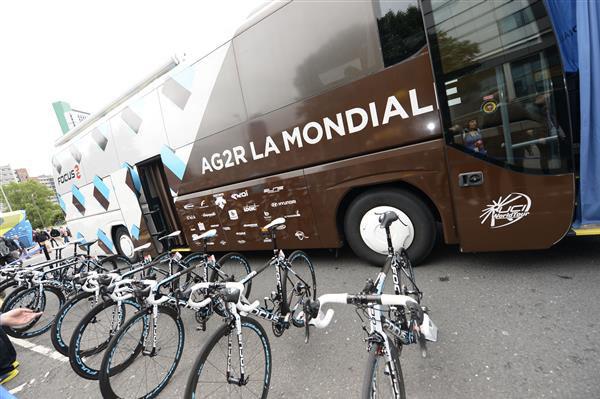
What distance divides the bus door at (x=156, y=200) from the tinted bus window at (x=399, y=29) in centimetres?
514

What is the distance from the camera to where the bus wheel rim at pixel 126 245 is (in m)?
6.86

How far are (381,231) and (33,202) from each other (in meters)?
73.5

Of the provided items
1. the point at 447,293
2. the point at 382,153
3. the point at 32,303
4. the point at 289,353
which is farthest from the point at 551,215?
the point at 32,303

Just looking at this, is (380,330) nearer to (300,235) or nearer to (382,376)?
(382,376)

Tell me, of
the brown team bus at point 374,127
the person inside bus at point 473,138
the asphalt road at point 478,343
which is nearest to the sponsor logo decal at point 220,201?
the brown team bus at point 374,127

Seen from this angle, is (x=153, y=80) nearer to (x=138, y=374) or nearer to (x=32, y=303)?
(x=32, y=303)

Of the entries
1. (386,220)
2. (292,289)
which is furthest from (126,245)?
(386,220)

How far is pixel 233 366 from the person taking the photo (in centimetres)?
197

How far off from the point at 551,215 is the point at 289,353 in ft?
9.53

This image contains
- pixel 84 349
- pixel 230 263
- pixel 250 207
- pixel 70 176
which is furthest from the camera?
pixel 70 176

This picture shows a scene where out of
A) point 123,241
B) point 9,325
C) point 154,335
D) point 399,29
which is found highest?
point 399,29

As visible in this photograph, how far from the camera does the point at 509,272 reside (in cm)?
304

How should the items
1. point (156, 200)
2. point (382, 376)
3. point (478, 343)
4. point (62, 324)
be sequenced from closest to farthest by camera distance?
point (382, 376) → point (478, 343) → point (62, 324) → point (156, 200)

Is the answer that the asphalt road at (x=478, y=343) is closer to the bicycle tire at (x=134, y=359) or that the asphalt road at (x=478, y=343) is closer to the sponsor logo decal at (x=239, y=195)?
the bicycle tire at (x=134, y=359)
